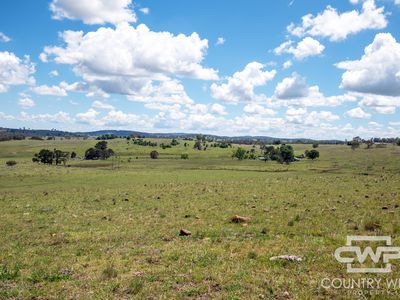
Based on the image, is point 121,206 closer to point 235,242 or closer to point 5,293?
point 235,242

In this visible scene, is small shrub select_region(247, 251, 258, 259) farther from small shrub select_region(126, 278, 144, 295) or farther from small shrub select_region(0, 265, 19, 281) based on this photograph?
small shrub select_region(0, 265, 19, 281)

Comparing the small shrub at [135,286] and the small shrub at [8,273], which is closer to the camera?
the small shrub at [135,286]

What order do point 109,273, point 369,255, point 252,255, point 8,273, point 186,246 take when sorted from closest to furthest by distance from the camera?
point 109,273 → point 369,255 → point 8,273 → point 252,255 → point 186,246

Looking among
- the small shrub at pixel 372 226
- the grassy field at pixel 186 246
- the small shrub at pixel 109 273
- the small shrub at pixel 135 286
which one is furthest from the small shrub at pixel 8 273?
the small shrub at pixel 372 226

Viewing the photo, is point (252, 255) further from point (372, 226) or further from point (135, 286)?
point (372, 226)

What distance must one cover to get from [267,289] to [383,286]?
141 inches

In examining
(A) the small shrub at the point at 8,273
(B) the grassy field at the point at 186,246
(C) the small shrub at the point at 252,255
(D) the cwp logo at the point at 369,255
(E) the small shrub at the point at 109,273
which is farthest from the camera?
(C) the small shrub at the point at 252,255

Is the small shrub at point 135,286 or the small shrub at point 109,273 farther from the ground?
the small shrub at point 135,286

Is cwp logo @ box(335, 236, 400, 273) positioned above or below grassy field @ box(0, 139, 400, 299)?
above

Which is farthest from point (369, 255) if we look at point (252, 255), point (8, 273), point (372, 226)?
point (8, 273)

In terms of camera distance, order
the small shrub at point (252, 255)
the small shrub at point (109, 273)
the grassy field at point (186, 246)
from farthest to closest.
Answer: the small shrub at point (252, 255) → the small shrub at point (109, 273) → the grassy field at point (186, 246)

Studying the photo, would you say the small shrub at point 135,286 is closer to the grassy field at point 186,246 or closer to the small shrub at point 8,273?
the grassy field at point 186,246

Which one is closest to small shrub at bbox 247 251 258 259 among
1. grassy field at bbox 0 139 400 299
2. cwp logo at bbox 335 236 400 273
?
grassy field at bbox 0 139 400 299

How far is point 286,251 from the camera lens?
597 inches
